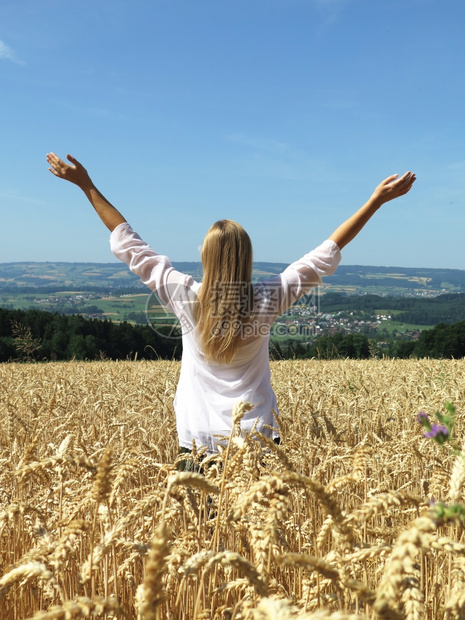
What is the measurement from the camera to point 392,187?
297 cm

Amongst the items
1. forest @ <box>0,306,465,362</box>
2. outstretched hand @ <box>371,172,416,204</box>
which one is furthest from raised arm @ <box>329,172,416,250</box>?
forest @ <box>0,306,465,362</box>

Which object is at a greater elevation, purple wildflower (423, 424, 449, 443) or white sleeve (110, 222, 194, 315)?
white sleeve (110, 222, 194, 315)

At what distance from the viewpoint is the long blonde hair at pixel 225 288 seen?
8.73 ft

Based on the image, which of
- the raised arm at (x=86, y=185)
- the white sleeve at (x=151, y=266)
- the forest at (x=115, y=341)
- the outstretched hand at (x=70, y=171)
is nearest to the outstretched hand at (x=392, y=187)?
the white sleeve at (x=151, y=266)

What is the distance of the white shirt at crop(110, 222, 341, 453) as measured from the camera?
278 cm

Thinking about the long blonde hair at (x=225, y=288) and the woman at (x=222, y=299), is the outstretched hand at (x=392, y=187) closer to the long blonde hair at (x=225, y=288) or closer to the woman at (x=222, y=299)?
the woman at (x=222, y=299)

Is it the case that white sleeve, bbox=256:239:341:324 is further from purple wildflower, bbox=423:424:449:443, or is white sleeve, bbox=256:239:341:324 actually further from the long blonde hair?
purple wildflower, bbox=423:424:449:443

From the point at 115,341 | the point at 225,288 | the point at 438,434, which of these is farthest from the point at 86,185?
the point at 115,341

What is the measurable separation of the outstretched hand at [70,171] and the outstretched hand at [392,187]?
163 cm

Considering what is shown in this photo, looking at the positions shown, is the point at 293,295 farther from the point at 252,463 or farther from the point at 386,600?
the point at 386,600

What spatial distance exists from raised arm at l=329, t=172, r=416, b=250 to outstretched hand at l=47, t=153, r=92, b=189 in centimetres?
142

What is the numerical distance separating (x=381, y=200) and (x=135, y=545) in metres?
2.31

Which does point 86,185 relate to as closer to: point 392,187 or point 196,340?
point 196,340

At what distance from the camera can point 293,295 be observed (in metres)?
2.79
